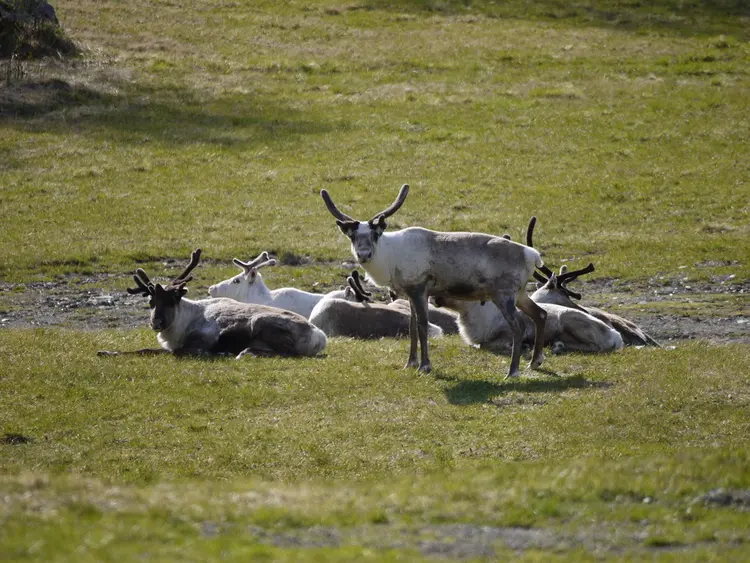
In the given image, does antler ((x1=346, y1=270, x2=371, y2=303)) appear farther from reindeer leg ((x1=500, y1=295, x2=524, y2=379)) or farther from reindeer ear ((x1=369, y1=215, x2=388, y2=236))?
reindeer leg ((x1=500, y1=295, x2=524, y2=379))

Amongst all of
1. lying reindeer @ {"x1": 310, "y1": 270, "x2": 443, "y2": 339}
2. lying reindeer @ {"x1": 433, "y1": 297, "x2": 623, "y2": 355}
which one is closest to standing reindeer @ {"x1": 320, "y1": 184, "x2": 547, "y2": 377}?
lying reindeer @ {"x1": 433, "y1": 297, "x2": 623, "y2": 355}

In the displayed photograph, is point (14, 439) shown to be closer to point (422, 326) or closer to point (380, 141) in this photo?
point (422, 326)

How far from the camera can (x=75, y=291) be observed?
24.1 metres

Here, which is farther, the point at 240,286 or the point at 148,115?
the point at 148,115

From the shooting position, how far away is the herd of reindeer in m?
15.8

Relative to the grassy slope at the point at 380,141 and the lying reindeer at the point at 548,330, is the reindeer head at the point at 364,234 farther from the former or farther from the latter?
the grassy slope at the point at 380,141

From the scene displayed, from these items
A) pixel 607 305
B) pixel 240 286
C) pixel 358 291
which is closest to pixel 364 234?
pixel 358 291

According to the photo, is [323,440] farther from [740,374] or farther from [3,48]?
[3,48]

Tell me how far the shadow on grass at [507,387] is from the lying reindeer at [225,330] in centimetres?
286

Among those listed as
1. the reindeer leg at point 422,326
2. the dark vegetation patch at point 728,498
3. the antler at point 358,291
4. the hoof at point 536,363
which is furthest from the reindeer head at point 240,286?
the dark vegetation patch at point 728,498

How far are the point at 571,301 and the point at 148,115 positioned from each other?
24.9 metres

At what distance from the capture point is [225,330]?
17156 mm

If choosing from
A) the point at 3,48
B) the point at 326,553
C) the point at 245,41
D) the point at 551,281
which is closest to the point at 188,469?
the point at 326,553

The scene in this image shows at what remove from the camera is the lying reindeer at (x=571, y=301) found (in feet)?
59.9
